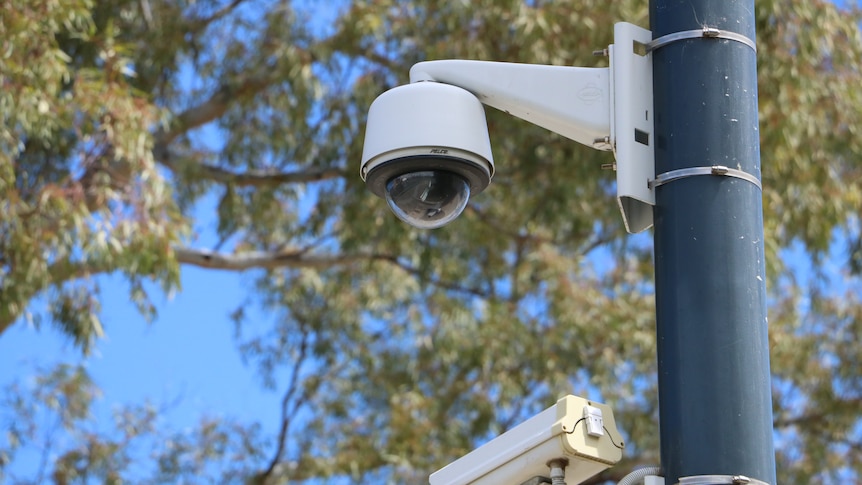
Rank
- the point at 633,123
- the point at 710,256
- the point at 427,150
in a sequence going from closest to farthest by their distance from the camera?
the point at 710,256, the point at 633,123, the point at 427,150

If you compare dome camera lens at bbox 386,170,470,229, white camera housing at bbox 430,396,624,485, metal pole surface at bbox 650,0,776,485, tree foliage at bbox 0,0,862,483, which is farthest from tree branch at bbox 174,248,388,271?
metal pole surface at bbox 650,0,776,485

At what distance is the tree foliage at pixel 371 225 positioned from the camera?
9.22m

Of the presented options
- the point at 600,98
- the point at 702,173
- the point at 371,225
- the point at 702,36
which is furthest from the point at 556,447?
the point at 371,225

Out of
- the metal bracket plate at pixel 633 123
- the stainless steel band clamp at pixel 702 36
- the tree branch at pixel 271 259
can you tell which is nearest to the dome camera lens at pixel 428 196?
the metal bracket plate at pixel 633 123

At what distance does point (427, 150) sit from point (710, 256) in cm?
62

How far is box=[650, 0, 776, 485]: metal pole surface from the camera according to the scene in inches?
90.9

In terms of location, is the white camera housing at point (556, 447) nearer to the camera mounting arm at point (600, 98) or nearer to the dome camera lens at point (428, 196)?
the camera mounting arm at point (600, 98)

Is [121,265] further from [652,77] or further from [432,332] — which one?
[652,77]

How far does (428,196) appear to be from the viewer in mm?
2842

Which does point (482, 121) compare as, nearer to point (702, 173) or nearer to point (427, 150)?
point (427, 150)

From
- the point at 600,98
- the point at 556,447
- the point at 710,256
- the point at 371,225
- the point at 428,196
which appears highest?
the point at 371,225

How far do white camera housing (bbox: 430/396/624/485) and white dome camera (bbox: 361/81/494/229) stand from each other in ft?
1.68

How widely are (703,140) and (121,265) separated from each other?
692 centimetres

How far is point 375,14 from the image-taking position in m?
10.6
